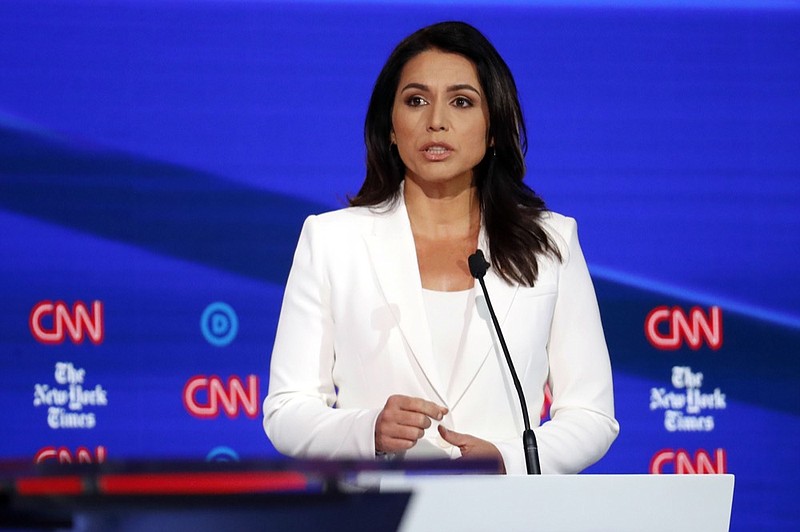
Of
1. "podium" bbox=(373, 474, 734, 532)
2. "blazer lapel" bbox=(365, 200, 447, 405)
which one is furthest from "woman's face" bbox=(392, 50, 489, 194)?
"podium" bbox=(373, 474, 734, 532)

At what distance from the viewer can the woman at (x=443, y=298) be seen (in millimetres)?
2479

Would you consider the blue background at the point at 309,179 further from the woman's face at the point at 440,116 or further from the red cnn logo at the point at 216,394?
the woman's face at the point at 440,116

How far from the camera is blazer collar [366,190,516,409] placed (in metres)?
2.49

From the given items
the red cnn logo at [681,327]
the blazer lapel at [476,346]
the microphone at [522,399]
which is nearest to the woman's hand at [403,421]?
the microphone at [522,399]

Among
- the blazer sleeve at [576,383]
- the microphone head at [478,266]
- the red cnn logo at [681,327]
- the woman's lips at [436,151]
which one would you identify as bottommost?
the blazer sleeve at [576,383]

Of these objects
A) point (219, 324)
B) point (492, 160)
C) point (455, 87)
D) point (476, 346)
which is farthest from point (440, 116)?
point (219, 324)

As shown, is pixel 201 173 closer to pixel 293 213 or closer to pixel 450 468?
pixel 293 213

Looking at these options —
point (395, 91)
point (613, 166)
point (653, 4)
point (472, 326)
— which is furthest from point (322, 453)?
point (653, 4)

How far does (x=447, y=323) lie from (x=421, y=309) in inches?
2.5

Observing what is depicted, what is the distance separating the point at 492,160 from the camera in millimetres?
2762

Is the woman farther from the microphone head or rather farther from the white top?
the microphone head

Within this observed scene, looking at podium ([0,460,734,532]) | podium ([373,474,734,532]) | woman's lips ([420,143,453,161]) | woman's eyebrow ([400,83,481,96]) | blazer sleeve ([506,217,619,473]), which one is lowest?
podium ([0,460,734,532])

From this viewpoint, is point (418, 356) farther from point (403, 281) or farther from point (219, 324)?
point (219, 324)

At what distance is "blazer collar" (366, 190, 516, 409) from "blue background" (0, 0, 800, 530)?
39.2 inches
